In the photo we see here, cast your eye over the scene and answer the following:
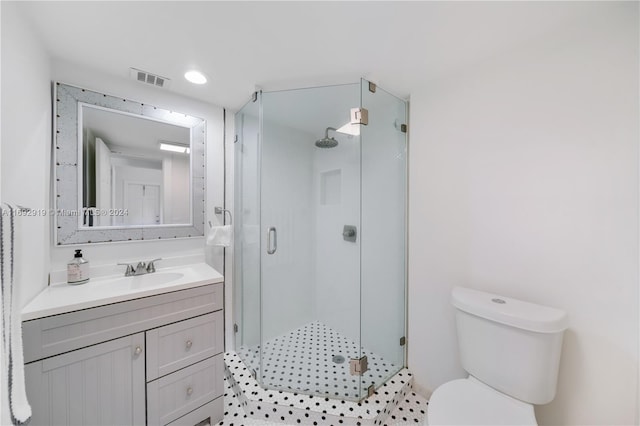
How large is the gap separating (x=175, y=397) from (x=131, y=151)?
158 centimetres

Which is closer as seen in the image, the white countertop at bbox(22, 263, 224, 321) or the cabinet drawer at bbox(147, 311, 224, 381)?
the white countertop at bbox(22, 263, 224, 321)

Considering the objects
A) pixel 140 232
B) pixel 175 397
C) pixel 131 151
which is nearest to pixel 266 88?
pixel 131 151

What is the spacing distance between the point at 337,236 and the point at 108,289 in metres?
1.57

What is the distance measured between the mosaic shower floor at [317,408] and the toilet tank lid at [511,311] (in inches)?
31.9

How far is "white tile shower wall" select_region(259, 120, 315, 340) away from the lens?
1963mm

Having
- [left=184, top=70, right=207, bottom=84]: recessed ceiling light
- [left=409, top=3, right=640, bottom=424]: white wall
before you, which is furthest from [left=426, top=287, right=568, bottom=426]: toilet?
[left=184, top=70, right=207, bottom=84]: recessed ceiling light

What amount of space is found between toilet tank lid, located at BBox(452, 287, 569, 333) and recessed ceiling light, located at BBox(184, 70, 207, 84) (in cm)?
208

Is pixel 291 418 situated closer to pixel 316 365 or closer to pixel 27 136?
pixel 316 365

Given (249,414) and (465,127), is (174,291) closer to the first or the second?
(249,414)

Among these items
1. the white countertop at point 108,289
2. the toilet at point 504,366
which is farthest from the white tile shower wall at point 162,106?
the toilet at point 504,366

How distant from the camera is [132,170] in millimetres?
1614

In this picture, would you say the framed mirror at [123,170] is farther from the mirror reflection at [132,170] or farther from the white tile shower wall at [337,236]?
the white tile shower wall at [337,236]

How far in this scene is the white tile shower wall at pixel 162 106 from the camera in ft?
4.58

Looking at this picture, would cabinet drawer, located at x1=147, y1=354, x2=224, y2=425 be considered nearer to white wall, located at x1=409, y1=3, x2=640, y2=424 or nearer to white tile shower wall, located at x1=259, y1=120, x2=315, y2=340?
white tile shower wall, located at x1=259, y1=120, x2=315, y2=340
